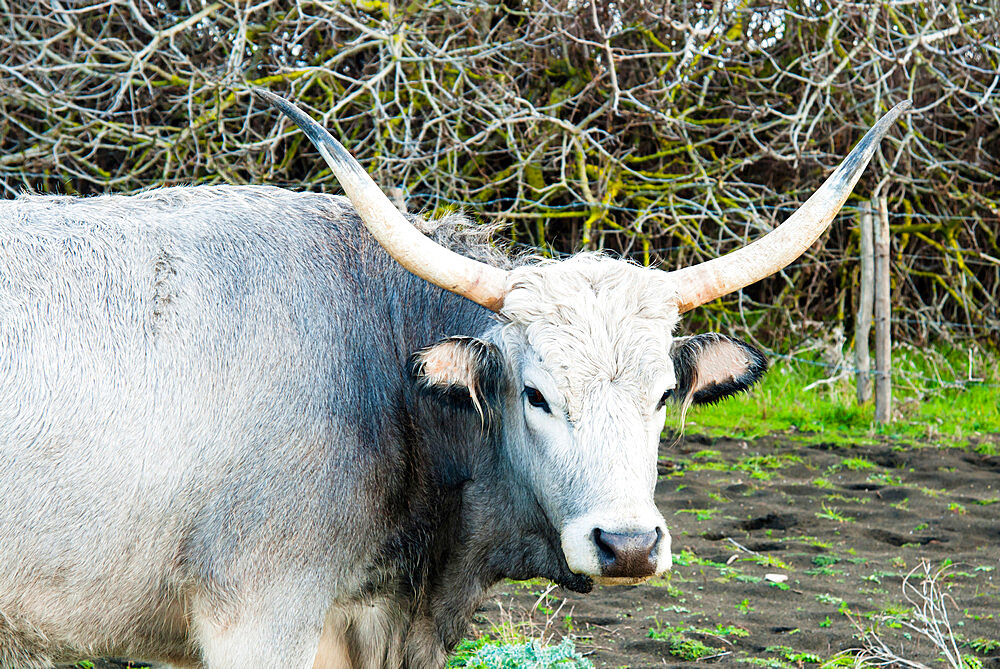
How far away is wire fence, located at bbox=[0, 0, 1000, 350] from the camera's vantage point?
7148mm

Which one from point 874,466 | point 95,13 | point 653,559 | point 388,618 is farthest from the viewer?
point 95,13

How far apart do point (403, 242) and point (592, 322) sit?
0.58 meters

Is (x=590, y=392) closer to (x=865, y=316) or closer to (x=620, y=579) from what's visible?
(x=620, y=579)

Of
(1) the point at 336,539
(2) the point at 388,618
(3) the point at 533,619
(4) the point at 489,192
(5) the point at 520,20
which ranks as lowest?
(3) the point at 533,619

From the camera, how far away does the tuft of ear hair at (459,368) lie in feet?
9.16

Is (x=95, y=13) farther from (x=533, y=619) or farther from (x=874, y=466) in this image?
(x=874, y=466)

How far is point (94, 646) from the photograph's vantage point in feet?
8.99

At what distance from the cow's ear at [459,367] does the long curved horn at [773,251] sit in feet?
1.92

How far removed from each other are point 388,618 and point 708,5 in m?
6.11

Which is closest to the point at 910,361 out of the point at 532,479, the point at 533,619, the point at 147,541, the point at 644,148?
the point at 644,148

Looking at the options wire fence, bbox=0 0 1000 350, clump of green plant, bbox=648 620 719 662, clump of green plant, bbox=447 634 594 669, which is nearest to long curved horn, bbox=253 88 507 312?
clump of green plant, bbox=447 634 594 669

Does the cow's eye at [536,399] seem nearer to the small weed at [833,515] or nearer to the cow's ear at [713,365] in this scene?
the cow's ear at [713,365]

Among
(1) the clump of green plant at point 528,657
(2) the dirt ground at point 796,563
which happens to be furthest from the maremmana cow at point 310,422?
(2) the dirt ground at point 796,563

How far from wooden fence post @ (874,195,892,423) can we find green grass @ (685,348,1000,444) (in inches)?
5.3
